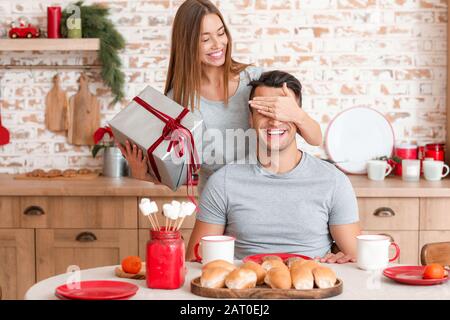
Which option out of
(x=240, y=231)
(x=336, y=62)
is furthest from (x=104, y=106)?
(x=240, y=231)

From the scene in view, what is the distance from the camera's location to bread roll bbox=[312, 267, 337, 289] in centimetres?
193

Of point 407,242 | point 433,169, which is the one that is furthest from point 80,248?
point 433,169

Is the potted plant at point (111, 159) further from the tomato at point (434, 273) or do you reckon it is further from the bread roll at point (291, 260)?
the tomato at point (434, 273)

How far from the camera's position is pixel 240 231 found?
100 inches

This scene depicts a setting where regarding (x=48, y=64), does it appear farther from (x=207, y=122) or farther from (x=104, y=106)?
(x=207, y=122)

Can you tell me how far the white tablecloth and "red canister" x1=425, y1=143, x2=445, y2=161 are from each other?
2171 mm

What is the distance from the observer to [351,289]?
2000 millimetres

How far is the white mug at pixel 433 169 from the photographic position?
4.03 m

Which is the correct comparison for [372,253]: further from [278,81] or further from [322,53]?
[322,53]

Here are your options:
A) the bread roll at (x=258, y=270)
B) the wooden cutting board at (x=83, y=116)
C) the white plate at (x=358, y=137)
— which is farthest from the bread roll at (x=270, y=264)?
the wooden cutting board at (x=83, y=116)

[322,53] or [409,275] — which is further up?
[322,53]

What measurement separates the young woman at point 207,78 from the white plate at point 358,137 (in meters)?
1.44

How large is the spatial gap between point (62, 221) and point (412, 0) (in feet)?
7.08

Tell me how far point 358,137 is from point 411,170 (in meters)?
0.41
